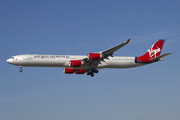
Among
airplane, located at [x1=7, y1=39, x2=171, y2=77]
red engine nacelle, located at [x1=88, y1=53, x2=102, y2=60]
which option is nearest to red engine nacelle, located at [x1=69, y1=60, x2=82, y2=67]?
airplane, located at [x1=7, y1=39, x2=171, y2=77]

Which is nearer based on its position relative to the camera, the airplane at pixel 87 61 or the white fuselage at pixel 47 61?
the airplane at pixel 87 61

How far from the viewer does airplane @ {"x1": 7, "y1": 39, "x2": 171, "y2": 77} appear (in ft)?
189

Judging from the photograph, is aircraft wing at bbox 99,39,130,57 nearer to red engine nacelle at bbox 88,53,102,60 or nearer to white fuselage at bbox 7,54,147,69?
red engine nacelle at bbox 88,53,102,60

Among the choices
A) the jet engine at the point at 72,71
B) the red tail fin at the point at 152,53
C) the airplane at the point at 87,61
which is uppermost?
the red tail fin at the point at 152,53

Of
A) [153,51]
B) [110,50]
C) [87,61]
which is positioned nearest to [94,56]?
[87,61]

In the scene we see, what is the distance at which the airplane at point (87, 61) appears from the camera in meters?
57.5

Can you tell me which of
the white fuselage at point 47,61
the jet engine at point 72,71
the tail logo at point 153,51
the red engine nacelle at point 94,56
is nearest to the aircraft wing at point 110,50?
the red engine nacelle at point 94,56

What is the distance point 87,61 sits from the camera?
59.4 m

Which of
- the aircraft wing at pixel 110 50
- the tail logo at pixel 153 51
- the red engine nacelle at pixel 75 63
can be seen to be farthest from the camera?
the tail logo at pixel 153 51

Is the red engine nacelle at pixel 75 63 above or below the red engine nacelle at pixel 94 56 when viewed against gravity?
below

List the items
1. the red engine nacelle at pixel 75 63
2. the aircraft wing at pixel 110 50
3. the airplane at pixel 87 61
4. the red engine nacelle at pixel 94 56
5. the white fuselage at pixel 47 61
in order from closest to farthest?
1. the aircraft wing at pixel 110 50
2. the red engine nacelle at pixel 94 56
3. the airplane at pixel 87 61
4. the white fuselage at pixel 47 61
5. the red engine nacelle at pixel 75 63

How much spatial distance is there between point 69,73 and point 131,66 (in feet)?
46.7

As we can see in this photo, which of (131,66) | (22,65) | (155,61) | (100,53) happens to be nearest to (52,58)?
(22,65)

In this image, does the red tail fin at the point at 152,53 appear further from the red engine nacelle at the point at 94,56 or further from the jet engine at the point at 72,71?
the jet engine at the point at 72,71
